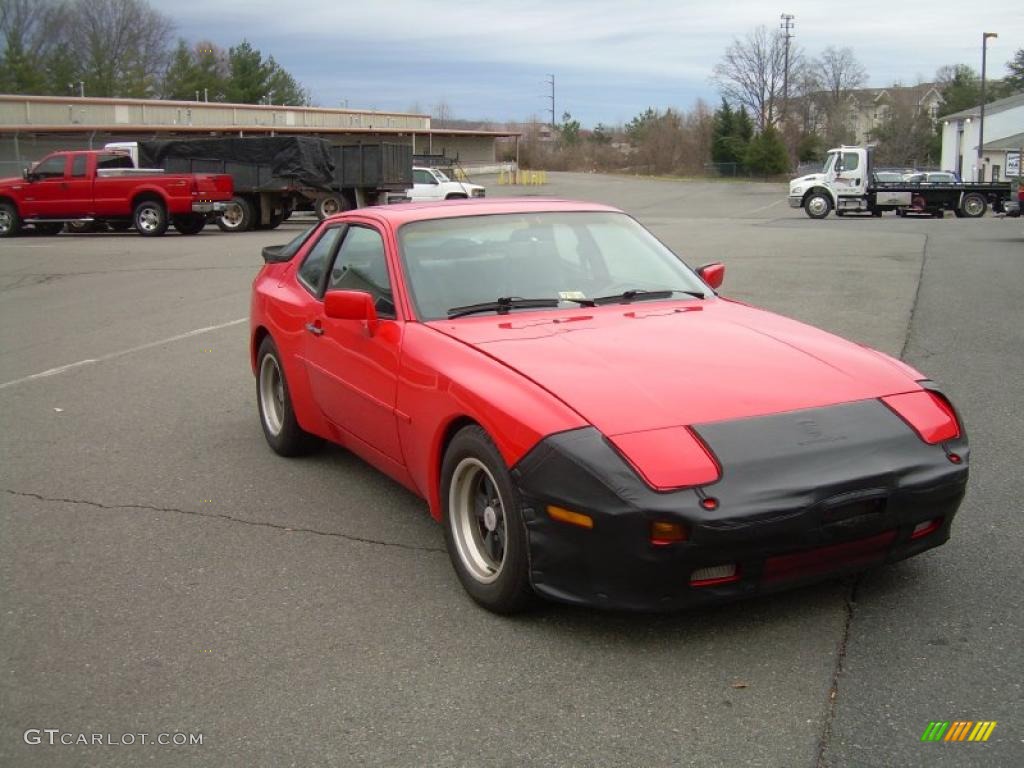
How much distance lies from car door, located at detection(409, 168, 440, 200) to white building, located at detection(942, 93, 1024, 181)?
1694 inches

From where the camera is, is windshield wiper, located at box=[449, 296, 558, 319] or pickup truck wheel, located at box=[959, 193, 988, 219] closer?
windshield wiper, located at box=[449, 296, 558, 319]

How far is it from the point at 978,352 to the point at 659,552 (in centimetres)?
652

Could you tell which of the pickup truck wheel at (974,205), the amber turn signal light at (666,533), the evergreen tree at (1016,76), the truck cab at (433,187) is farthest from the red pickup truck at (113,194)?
the evergreen tree at (1016,76)

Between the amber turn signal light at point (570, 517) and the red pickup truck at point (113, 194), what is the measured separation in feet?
76.2

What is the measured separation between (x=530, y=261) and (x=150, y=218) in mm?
22249

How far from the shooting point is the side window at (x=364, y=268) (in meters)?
4.75

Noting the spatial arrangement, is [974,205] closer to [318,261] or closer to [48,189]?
[48,189]

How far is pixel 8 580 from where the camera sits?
4238mm

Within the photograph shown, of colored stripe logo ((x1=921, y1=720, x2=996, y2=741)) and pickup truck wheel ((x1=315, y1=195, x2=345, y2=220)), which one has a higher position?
pickup truck wheel ((x1=315, y1=195, x2=345, y2=220))

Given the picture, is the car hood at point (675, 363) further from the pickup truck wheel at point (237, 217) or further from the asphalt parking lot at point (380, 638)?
the pickup truck wheel at point (237, 217)

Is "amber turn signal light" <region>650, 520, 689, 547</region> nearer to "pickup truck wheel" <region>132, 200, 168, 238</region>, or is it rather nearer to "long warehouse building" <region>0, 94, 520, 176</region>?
"pickup truck wheel" <region>132, 200, 168, 238</region>

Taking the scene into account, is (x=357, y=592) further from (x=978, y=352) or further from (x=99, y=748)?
(x=978, y=352)

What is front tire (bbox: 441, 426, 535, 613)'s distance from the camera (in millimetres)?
3518

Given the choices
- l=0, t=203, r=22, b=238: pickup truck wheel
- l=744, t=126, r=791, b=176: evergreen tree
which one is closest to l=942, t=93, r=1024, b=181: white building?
l=744, t=126, r=791, b=176: evergreen tree
